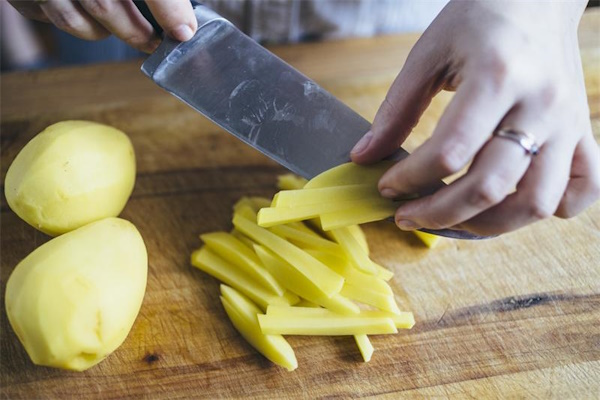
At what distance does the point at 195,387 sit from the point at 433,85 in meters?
1.05

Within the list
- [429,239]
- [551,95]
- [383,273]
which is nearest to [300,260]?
[383,273]

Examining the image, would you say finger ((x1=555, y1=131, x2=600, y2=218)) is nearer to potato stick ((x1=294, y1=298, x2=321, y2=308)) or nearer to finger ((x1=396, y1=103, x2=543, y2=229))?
finger ((x1=396, y1=103, x2=543, y2=229))

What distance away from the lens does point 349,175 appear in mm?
1722

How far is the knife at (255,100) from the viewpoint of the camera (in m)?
1.80

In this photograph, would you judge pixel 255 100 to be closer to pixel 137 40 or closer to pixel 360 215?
pixel 137 40

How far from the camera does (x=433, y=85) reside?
5.26ft

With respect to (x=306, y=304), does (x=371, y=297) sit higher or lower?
higher

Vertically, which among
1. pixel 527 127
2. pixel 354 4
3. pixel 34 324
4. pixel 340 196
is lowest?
pixel 34 324

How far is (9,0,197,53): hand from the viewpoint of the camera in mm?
1646

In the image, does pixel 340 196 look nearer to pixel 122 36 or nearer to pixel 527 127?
pixel 527 127

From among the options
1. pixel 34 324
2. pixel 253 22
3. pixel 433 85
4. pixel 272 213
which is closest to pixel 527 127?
pixel 433 85

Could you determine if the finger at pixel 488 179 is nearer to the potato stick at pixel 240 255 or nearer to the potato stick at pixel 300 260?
the potato stick at pixel 300 260

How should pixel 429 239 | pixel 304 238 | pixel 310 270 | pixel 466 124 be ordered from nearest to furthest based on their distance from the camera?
pixel 466 124 → pixel 310 270 → pixel 304 238 → pixel 429 239

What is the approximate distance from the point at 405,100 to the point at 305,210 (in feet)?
1.34
